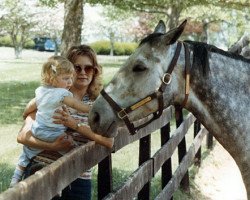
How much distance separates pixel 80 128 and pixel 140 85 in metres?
0.51

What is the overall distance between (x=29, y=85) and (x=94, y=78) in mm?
15859

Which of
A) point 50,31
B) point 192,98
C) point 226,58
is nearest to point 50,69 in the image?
point 192,98

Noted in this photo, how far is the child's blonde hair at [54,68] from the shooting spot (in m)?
3.22

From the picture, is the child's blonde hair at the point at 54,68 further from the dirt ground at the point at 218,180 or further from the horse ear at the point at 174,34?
the dirt ground at the point at 218,180

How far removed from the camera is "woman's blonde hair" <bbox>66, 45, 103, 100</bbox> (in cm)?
361

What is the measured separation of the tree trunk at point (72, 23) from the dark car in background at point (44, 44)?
44707 millimetres

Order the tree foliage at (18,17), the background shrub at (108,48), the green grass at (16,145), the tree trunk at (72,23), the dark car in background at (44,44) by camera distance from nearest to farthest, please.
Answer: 1. the green grass at (16,145)
2. the tree trunk at (72,23)
3. the tree foliage at (18,17)
4. the background shrub at (108,48)
5. the dark car in background at (44,44)

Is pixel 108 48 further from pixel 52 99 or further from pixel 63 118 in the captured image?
pixel 63 118

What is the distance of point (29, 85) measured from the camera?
754 inches

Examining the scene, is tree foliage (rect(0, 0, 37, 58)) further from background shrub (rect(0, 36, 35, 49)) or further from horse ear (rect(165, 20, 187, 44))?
horse ear (rect(165, 20, 187, 44))

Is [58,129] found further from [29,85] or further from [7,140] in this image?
[29,85]

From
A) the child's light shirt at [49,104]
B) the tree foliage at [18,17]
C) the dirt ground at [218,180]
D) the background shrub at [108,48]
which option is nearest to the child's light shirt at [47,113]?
the child's light shirt at [49,104]

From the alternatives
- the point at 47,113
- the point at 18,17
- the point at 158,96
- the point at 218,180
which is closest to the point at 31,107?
the point at 47,113

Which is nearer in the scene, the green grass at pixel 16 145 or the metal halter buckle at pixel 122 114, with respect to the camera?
the metal halter buckle at pixel 122 114
